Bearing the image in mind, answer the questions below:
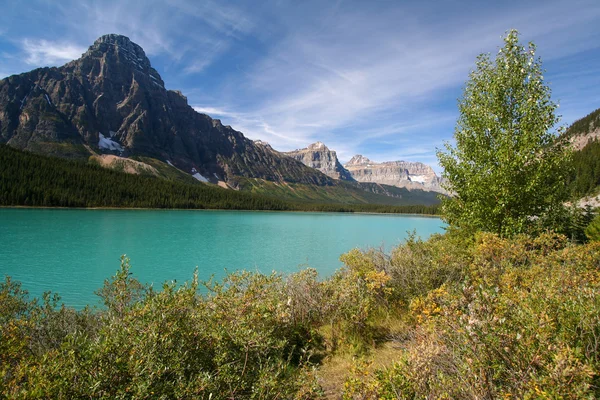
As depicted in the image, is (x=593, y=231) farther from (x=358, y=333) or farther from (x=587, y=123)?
(x=587, y=123)

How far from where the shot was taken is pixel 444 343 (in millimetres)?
5258

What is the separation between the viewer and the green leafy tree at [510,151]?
13.7 m

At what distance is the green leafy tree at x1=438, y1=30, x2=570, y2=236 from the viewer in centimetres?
→ 1370

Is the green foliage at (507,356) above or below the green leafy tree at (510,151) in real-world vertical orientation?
below

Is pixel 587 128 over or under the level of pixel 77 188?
over

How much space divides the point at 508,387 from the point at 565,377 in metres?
0.67

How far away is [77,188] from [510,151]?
167181mm

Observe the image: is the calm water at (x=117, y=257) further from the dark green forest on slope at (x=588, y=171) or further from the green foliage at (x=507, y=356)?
the dark green forest on slope at (x=588, y=171)

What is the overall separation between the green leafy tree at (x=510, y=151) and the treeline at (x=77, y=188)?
5747 inches

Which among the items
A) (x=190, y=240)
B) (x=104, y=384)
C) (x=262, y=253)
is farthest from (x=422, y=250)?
(x=190, y=240)

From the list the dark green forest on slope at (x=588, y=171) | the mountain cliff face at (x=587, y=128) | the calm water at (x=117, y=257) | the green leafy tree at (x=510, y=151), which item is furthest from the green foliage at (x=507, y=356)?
the mountain cliff face at (x=587, y=128)

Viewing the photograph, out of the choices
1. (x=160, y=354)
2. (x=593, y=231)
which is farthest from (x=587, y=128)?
(x=160, y=354)

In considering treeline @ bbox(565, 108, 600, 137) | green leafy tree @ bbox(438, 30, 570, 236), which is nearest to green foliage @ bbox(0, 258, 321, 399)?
green leafy tree @ bbox(438, 30, 570, 236)

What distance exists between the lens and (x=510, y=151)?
45.3 feet
